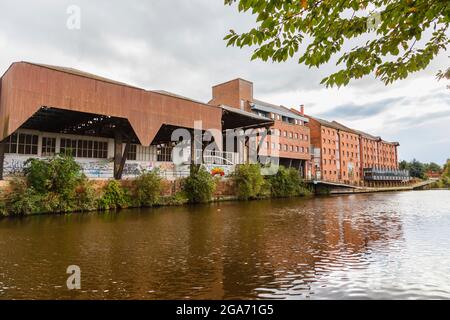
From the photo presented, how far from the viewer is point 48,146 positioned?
939 inches

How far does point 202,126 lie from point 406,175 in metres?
72.7

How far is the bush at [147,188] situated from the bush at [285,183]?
17.6 m

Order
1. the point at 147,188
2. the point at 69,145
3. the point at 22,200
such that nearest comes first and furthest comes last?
the point at 22,200 → the point at 147,188 → the point at 69,145

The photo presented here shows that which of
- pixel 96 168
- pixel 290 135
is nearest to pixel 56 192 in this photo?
pixel 96 168

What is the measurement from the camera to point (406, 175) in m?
76.9

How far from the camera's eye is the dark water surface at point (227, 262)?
5.00 meters

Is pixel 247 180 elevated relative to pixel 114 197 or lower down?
elevated

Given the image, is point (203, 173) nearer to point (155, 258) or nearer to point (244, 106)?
point (155, 258)

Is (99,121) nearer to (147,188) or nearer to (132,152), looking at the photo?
(132,152)

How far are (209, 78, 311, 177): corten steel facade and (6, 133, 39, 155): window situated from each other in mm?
27695

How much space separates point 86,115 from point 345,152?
56698mm

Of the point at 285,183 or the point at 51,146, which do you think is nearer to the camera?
the point at 51,146

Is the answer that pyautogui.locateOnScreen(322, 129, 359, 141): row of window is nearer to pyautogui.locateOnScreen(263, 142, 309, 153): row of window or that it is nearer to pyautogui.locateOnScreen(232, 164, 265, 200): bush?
pyautogui.locateOnScreen(263, 142, 309, 153): row of window
